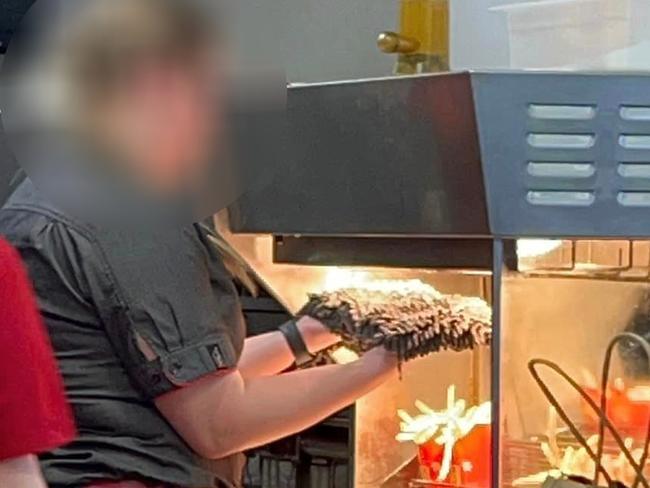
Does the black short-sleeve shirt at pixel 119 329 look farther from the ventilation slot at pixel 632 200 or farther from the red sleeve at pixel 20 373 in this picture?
the ventilation slot at pixel 632 200

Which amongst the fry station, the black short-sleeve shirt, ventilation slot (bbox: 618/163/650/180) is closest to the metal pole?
the fry station

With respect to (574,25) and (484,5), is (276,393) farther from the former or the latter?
(484,5)

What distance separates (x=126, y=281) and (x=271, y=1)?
26 cm

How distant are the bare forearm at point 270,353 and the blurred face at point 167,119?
0.89 ft

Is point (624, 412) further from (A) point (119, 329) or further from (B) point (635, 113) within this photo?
(A) point (119, 329)

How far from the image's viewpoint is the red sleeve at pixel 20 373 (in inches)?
32.1

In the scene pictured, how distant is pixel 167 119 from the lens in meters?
0.95

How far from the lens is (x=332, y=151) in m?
1.04

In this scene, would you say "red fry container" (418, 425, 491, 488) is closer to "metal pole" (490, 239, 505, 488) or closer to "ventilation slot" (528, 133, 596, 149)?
"metal pole" (490, 239, 505, 488)

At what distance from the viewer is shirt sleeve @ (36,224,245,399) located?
1.00m

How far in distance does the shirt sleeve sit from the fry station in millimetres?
116

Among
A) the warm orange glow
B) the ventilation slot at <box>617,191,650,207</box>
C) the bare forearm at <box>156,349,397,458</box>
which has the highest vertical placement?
the ventilation slot at <box>617,191,650,207</box>

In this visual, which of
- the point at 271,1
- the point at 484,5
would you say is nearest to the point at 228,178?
the point at 271,1

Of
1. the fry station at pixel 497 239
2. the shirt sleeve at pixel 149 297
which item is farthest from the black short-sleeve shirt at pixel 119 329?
the fry station at pixel 497 239
